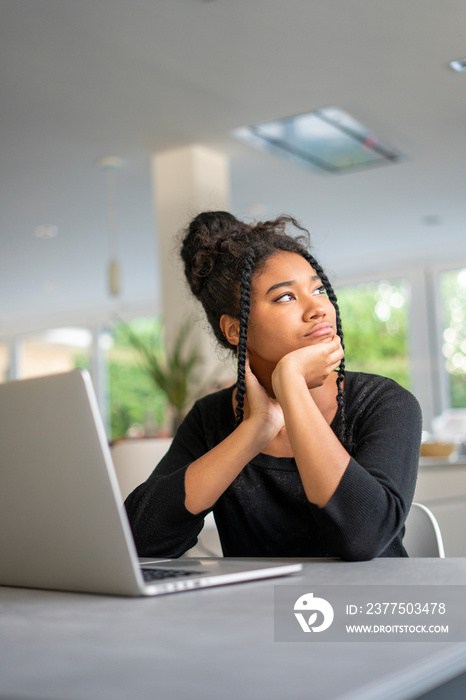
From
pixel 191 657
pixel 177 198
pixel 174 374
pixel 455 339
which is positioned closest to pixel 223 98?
pixel 177 198

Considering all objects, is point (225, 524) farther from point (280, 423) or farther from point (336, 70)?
point (336, 70)

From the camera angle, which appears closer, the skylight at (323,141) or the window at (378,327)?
the skylight at (323,141)

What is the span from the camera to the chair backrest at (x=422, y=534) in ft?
4.28

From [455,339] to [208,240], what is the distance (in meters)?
7.14

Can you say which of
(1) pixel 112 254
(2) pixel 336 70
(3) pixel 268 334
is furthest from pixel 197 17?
(1) pixel 112 254

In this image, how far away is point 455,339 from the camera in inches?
324

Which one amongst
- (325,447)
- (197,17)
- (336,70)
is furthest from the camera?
(336,70)

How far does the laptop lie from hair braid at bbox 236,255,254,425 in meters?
0.46

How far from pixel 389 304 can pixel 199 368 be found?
437cm

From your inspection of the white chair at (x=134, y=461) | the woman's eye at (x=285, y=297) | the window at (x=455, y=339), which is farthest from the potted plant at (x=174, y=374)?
the window at (x=455, y=339)

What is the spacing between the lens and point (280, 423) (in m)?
1.25

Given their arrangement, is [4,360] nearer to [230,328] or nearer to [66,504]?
[230,328]

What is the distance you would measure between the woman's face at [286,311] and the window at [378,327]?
23.3 ft

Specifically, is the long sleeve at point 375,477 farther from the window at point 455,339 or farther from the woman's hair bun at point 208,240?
the window at point 455,339
